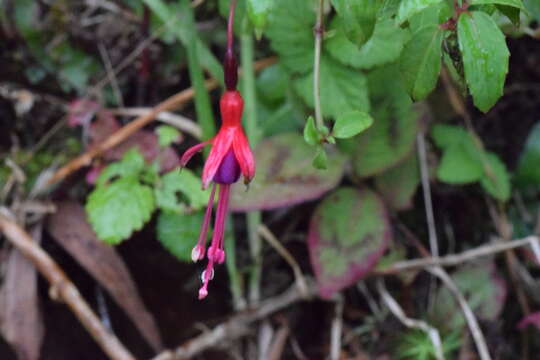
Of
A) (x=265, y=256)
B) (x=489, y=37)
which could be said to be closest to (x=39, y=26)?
(x=265, y=256)

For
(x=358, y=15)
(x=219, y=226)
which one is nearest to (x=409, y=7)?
(x=358, y=15)

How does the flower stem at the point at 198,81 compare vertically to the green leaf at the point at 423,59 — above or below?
below

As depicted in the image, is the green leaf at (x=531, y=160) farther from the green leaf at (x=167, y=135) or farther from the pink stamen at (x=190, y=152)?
the pink stamen at (x=190, y=152)

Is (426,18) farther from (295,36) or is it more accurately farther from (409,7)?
(295,36)

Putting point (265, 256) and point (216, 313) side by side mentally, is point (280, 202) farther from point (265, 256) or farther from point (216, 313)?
point (216, 313)

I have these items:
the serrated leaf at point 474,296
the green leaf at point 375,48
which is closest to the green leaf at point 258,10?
the green leaf at point 375,48

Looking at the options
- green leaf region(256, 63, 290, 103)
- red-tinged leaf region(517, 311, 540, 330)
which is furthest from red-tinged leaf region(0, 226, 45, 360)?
red-tinged leaf region(517, 311, 540, 330)

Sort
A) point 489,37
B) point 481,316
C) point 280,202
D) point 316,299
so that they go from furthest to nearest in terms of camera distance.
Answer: point 316,299, point 481,316, point 280,202, point 489,37
